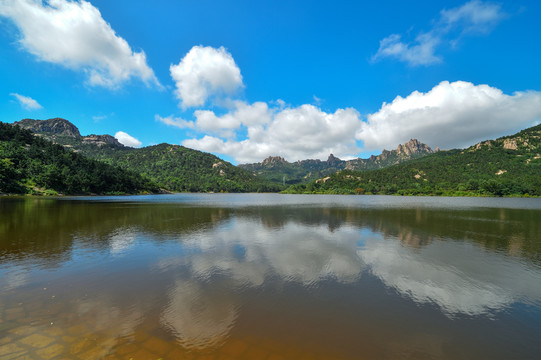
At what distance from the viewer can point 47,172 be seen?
375ft

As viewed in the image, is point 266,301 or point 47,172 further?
point 47,172

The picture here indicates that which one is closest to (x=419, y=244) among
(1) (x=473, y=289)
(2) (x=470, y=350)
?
(1) (x=473, y=289)

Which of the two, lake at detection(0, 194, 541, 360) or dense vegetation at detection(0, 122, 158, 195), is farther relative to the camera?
dense vegetation at detection(0, 122, 158, 195)

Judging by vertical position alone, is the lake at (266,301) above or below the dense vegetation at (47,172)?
below

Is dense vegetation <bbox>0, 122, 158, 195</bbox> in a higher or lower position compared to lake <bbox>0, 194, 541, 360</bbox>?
higher

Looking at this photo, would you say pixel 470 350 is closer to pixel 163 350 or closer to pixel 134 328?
pixel 163 350

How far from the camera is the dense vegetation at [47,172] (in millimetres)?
106312

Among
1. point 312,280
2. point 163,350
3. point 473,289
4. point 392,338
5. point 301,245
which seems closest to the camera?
point 163,350

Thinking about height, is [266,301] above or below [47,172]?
below

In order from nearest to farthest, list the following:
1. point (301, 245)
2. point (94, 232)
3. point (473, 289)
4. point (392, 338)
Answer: point (392, 338) → point (473, 289) → point (301, 245) → point (94, 232)

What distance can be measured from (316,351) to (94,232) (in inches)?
1196

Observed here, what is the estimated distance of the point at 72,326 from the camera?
8492mm

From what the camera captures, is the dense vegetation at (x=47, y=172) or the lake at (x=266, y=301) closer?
the lake at (x=266, y=301)

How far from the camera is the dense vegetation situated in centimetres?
10631
